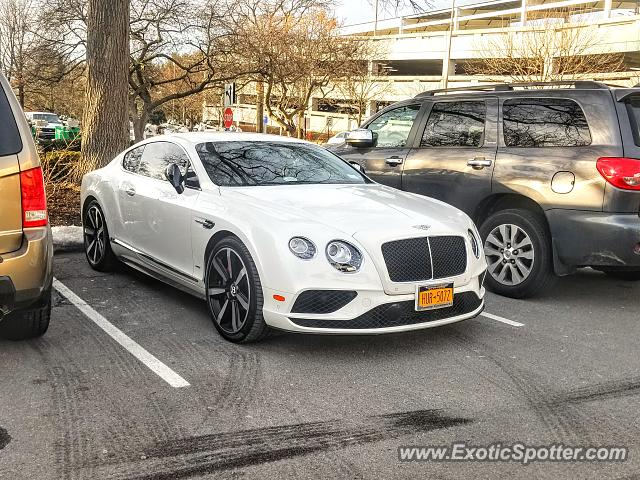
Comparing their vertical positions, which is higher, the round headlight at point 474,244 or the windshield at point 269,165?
the windshield at point 269,165

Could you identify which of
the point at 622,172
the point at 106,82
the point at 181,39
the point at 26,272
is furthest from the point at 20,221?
the point at 181,39

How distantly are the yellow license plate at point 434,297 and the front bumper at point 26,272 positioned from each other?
7.60 ft

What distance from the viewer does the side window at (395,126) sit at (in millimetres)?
7477

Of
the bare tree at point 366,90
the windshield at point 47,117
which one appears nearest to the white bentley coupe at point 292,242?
the windshield at point 47,117

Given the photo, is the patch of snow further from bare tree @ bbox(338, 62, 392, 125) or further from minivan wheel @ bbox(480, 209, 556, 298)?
bare tree @ bbox(338, 62, 392, 125)

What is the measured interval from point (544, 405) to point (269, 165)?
9.41ft

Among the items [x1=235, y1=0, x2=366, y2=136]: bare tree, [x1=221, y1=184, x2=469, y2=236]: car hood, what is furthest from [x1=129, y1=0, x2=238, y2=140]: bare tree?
[x1=221, y1=184, x2=469, y2=236]: car hood

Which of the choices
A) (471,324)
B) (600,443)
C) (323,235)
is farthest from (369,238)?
(600,443)

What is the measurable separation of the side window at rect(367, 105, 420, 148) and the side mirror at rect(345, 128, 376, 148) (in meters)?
0.29

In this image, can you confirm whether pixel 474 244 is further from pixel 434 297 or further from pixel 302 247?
pixel 302 247

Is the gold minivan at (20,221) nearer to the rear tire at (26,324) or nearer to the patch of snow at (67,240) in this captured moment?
the rear tire at (26,324)

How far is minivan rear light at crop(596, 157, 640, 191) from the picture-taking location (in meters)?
5.46

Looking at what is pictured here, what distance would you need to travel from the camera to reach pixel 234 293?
4.69 m

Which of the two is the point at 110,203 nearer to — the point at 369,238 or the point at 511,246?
the point at 369,238
